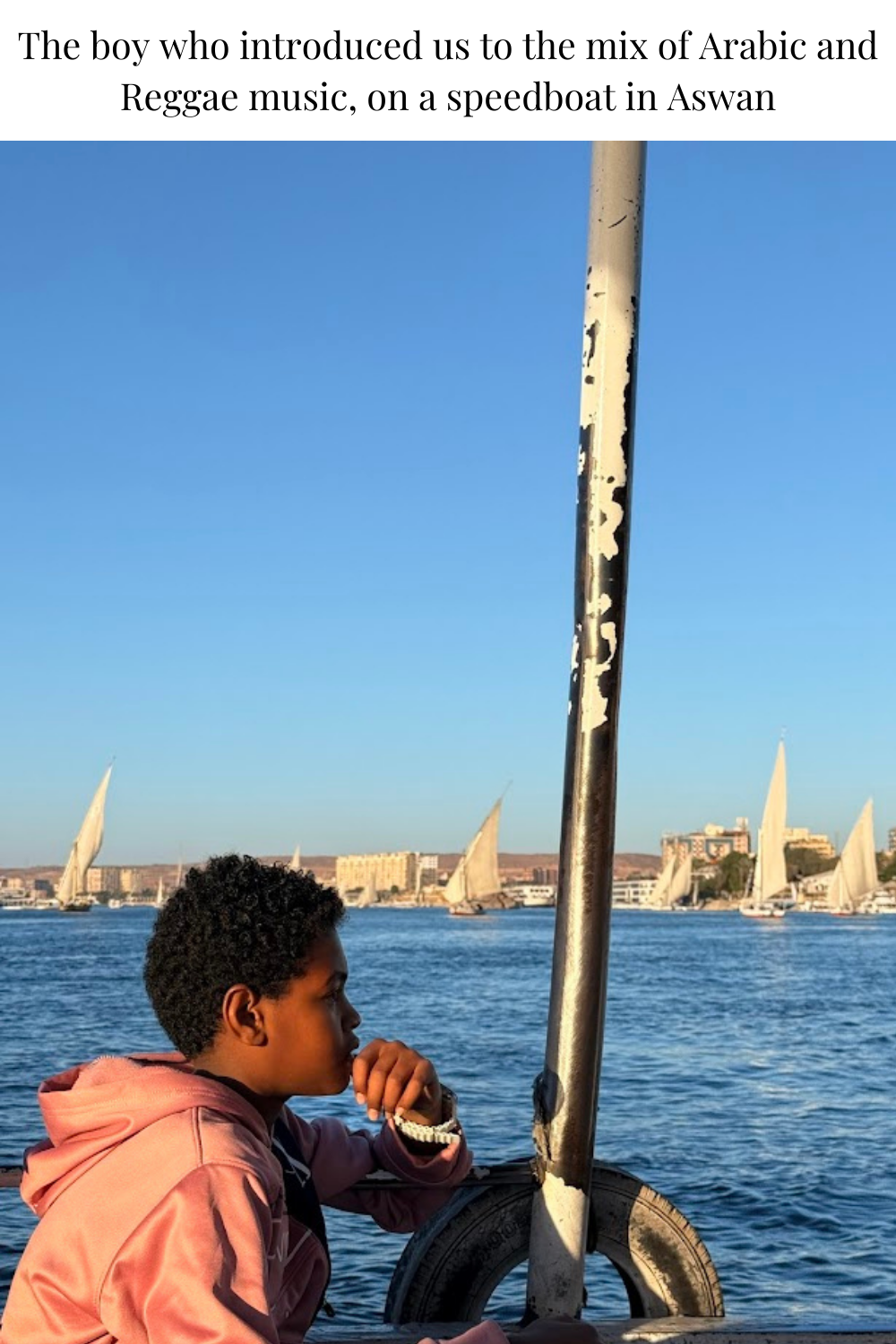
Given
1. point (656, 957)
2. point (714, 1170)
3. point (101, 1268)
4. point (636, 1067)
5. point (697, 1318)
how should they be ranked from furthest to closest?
point (656, 957)
point (636, 1067)
point (714, 1170)
point (697, 1318)
point (101, 1268)

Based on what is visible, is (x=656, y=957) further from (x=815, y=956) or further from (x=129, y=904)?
(x=129, y=904)

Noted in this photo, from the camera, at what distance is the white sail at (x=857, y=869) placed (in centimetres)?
8475

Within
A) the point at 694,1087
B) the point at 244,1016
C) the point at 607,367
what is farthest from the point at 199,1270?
the point at 694,1087

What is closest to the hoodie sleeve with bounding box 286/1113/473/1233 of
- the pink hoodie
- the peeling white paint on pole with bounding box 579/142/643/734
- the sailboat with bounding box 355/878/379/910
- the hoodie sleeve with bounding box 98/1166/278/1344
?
the pink hoodie

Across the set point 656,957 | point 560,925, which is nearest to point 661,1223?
point 560,925

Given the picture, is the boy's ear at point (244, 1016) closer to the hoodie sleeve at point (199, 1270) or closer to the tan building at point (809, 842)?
the hoodie sleeve at point (199, 1270)

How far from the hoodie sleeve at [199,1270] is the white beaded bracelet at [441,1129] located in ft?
2.54

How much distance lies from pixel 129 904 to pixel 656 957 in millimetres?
120204

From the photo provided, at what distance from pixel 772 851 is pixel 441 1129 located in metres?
87.0

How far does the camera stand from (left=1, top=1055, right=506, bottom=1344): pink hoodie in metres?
1.46

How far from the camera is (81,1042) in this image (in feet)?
81.0

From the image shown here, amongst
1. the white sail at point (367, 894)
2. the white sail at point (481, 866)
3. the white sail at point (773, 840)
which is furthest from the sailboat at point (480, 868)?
the white sail at point (367, 894)

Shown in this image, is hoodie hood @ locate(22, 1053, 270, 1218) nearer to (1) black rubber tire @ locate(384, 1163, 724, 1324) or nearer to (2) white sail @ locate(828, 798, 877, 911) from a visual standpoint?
(1) black rubber tire @ locate(384, 1163, 724, 1324)
